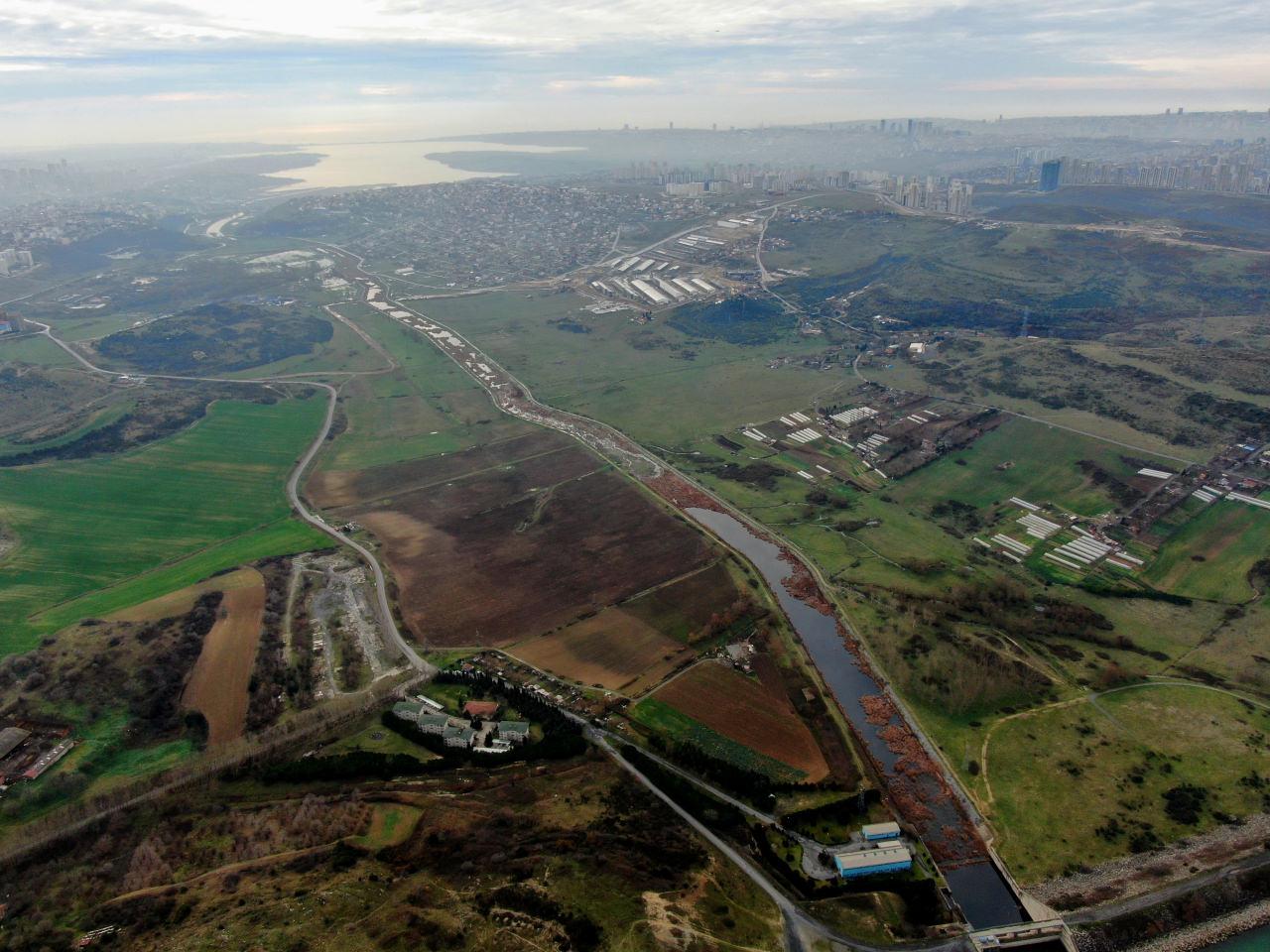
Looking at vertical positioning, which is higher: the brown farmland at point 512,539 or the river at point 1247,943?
the brown farmland at point 512,539

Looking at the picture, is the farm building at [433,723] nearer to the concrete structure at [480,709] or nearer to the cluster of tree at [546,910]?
the concrete structure at [480,709]

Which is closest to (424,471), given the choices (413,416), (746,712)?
(413,416)

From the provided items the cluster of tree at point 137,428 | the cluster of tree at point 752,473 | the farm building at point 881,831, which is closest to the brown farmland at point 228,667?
the farm building at point 881,831

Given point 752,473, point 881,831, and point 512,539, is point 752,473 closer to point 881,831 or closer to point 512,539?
point 512,539

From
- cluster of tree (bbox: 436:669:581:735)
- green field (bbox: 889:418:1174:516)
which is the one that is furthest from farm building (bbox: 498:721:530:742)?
green field (bbox: 889:418:1174:516)

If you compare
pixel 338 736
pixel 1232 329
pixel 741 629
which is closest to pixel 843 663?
pixel 741 629

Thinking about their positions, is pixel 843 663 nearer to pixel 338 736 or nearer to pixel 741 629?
pixel 741 629
